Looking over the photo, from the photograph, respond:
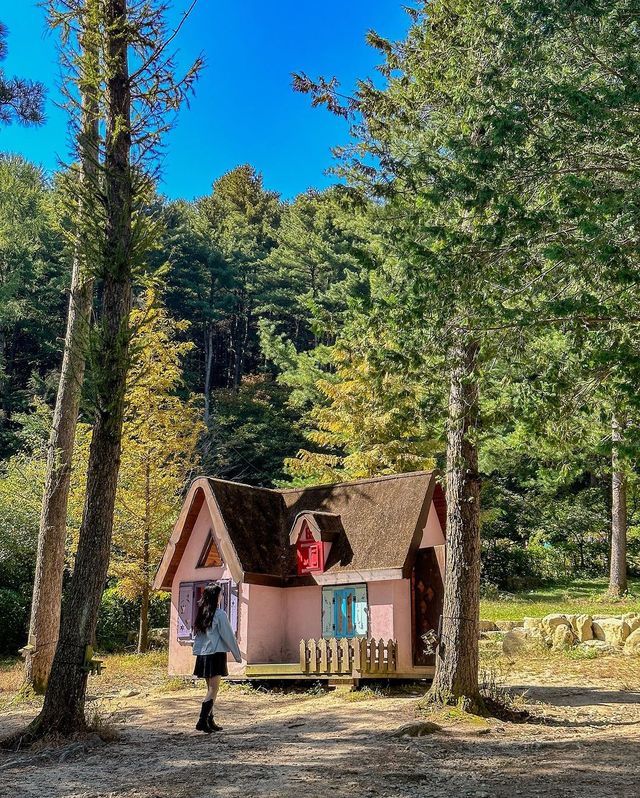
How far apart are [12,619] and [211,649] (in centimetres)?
1635

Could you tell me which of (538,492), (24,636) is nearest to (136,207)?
(24,636)

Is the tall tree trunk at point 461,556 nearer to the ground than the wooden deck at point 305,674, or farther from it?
farther from it

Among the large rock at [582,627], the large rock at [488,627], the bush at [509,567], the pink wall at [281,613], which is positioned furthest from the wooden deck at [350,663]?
the bush at [509,567]

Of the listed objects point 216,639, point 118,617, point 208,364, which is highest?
point 208,364

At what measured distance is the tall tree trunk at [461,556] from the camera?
10.0 meters

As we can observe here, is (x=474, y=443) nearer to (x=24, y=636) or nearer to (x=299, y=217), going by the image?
(x=24, y=636)

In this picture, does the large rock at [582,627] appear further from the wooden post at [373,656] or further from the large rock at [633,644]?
the wooden post at [373,656]

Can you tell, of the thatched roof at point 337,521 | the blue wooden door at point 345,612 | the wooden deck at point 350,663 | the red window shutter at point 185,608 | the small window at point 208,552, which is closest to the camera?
the wooden deck at point 350,663

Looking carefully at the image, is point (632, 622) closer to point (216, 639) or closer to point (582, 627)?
point (582, 627)

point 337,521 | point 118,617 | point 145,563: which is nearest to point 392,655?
point 337,521

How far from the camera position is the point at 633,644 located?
52.3 ft

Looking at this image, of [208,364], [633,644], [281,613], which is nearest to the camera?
[633,644]

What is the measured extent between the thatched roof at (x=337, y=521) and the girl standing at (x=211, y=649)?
5438mm

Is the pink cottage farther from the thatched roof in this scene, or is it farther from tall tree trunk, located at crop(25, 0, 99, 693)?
tall tree trunk, located at crop(25, 0, 99, 693)
